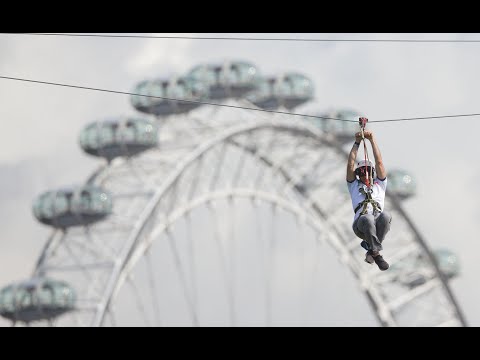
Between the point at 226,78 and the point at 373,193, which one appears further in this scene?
the point at 226,78

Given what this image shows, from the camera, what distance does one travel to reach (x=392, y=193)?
69.2 metres

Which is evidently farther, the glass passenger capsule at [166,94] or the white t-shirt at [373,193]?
the glass passenger capsule at [166,94]

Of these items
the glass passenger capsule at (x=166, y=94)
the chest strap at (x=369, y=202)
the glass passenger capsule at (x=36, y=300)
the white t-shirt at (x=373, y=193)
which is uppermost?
the glass passenger capsule at (x=166, y=94)

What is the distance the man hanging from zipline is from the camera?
19281 mm

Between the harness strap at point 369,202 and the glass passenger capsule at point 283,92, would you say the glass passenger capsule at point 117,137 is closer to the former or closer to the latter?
the glass passenger capsule at point 283,92

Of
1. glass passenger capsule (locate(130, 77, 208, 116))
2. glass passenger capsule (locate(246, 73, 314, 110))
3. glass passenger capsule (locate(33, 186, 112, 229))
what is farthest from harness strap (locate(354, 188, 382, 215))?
glass passenger capsule (locate(246, 73, 314, 110))

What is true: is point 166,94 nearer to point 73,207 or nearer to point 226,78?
point 226,78

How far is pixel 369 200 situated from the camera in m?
19.5

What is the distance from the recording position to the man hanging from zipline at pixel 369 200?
63.3ft

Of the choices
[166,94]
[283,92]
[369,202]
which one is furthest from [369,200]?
[283,92]

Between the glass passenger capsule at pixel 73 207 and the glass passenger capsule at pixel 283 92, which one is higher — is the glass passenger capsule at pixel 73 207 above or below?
below

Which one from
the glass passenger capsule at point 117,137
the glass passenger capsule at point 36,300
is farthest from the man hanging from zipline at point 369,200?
the glass passenger capsule at point 117,137
